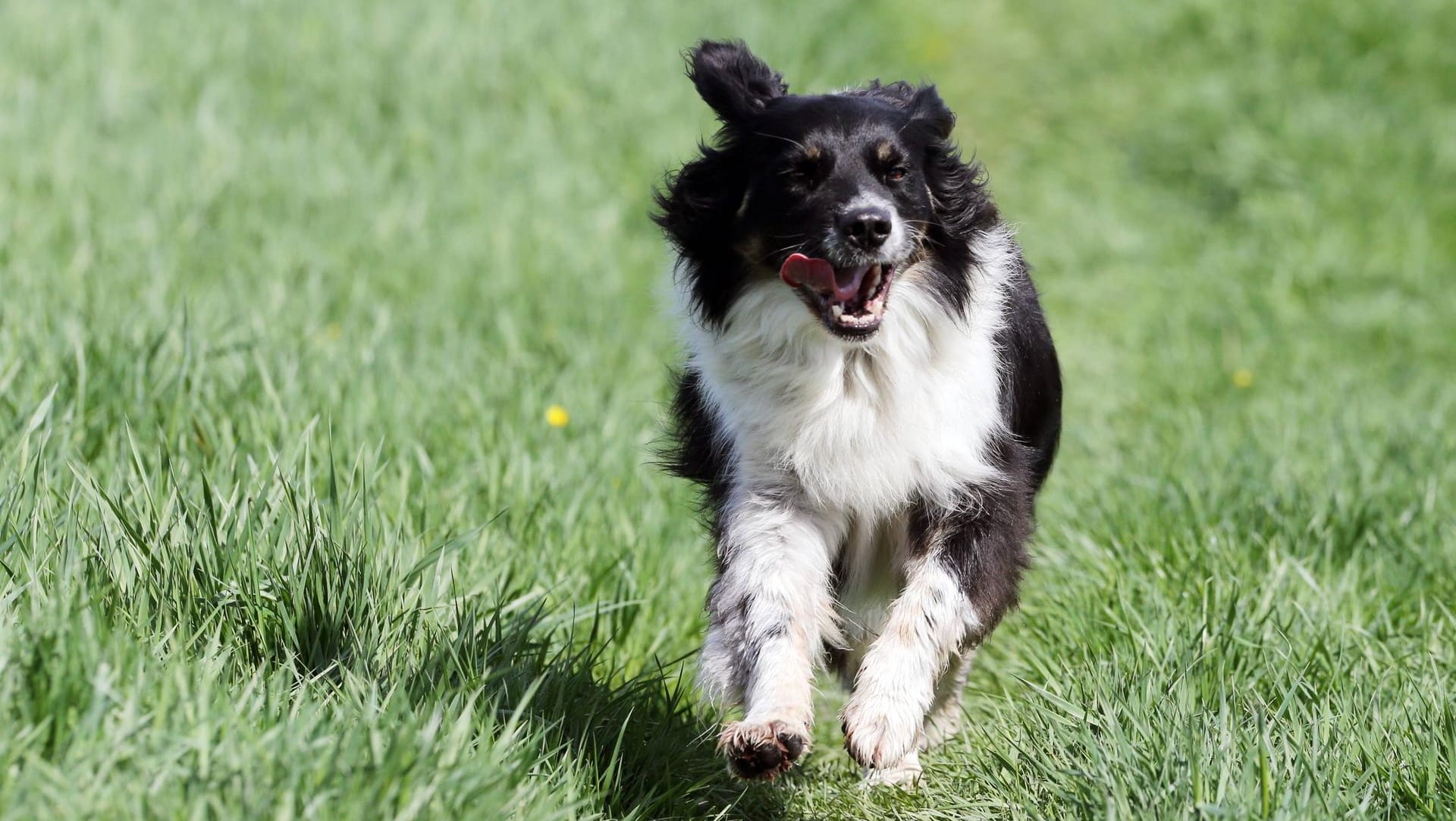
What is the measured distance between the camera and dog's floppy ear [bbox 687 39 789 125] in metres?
3.05

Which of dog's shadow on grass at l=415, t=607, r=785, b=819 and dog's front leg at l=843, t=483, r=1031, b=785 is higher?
dog's front leg at l=843, t=483, r=1031, b=785

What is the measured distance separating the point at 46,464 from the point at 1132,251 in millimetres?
5249

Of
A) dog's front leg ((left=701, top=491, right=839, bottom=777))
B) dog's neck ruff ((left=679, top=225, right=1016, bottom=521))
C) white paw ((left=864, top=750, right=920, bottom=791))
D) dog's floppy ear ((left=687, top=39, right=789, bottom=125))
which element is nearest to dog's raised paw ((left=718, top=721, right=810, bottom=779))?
dog's front leg ((left=701, top=491, right=839, bottom=777))

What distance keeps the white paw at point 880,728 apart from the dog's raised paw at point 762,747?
12cm

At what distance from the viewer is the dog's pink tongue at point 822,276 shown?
279 cm

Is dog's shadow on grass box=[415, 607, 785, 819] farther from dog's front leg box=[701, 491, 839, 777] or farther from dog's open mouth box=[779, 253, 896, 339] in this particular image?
dog's open mouth box=[779, 253, 896, 339]

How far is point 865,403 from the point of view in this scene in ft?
9.55

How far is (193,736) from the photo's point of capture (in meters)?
2.09

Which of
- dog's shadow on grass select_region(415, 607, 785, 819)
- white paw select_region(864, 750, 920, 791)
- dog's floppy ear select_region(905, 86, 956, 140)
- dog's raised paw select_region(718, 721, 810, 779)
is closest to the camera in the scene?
dog's raised paw select_region(718, 721, 810, 779)

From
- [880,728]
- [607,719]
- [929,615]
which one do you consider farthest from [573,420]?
[880,728]

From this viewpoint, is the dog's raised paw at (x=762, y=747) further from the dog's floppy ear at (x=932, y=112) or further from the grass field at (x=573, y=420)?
the dog's floppy ear at (x=932, y=112)

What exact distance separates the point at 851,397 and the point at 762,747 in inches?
29.0

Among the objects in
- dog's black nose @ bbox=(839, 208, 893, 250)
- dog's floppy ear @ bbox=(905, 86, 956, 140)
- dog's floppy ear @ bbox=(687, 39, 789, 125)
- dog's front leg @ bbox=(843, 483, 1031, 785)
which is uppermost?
dog's floppy ear @ bbox=(905, 86, 956, 140)

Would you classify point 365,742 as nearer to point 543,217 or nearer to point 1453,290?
point 543,217
